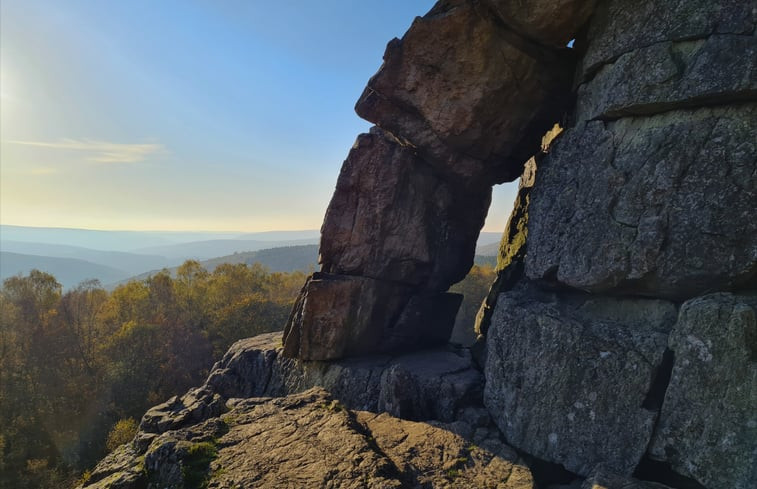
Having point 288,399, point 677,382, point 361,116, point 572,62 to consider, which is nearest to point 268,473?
point 288,399

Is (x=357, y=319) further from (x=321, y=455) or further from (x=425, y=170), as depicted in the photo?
(x=321, y=455)

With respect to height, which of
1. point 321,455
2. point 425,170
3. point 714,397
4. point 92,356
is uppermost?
point 425,170

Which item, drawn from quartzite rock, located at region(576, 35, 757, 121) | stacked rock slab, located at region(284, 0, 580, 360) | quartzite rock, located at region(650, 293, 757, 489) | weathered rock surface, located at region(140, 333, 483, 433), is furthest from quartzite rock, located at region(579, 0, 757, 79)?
weathered rock surface, located at region(140, 333, 483, 433)

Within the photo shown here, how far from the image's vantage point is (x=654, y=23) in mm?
12352

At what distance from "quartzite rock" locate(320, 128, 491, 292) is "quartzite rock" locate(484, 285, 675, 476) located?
771 cm

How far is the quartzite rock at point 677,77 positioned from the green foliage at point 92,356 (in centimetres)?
4219

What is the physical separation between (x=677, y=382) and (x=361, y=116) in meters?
15.7

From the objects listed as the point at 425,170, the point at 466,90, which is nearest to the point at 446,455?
the point at 425,170

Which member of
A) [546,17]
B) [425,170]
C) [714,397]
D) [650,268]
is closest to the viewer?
[714,397]

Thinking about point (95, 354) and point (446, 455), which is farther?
point (95, 354)

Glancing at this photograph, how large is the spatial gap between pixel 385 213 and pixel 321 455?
12.0 m

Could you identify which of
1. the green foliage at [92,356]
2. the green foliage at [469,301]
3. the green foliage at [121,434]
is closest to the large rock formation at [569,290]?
the green foliage at [121,434]

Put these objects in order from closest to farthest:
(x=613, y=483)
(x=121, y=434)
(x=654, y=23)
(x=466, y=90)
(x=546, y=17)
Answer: (x=613, y=483)
(x=654, y=23)
(x=546, y=17)
(x=466, y=90)
(x=121, y=434)

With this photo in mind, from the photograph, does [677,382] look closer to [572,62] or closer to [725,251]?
[725,251]
